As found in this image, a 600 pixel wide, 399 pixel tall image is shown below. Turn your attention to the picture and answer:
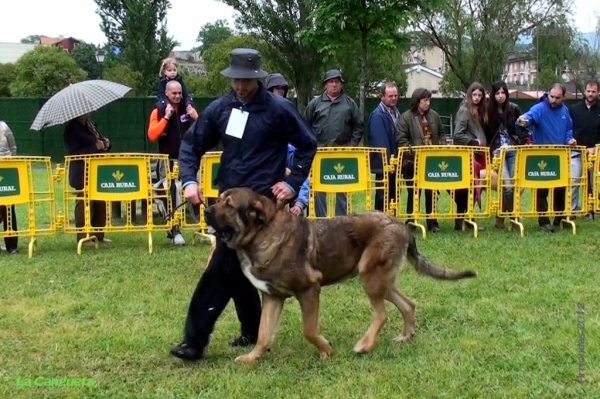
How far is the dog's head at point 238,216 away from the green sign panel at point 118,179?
4.89 meters

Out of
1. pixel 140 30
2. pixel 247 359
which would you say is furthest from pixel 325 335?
pixel 140 30

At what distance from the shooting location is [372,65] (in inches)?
1299

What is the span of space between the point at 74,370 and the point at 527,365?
3.10 metres

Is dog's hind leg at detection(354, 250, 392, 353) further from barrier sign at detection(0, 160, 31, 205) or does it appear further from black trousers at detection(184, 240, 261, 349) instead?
barrier sign at detection(0, 160, 31, 205)

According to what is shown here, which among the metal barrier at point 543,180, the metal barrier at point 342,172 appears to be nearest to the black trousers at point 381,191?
the metal barrier at point 342,172

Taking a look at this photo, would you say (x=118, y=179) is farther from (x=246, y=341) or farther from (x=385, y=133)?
(x=246, y=341)

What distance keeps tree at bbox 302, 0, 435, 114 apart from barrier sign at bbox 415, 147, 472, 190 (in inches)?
190

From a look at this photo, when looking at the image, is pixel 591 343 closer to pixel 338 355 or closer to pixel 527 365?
pixel 527 365

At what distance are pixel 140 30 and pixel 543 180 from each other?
31.8 meters

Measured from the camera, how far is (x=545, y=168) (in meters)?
10.3

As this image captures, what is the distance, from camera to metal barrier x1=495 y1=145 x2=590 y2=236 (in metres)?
10.3

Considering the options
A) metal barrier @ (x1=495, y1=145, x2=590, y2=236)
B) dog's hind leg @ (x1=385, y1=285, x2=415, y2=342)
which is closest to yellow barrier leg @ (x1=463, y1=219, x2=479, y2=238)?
metal barrier @ (x1=495, y1=145, x2=590, y2=236)

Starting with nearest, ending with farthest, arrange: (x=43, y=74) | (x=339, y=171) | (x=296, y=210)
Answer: (x=296, y=210) → (x=339, y=171) → (x=43, y=74)

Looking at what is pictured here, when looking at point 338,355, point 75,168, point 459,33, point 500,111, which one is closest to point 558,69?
point 459,33
